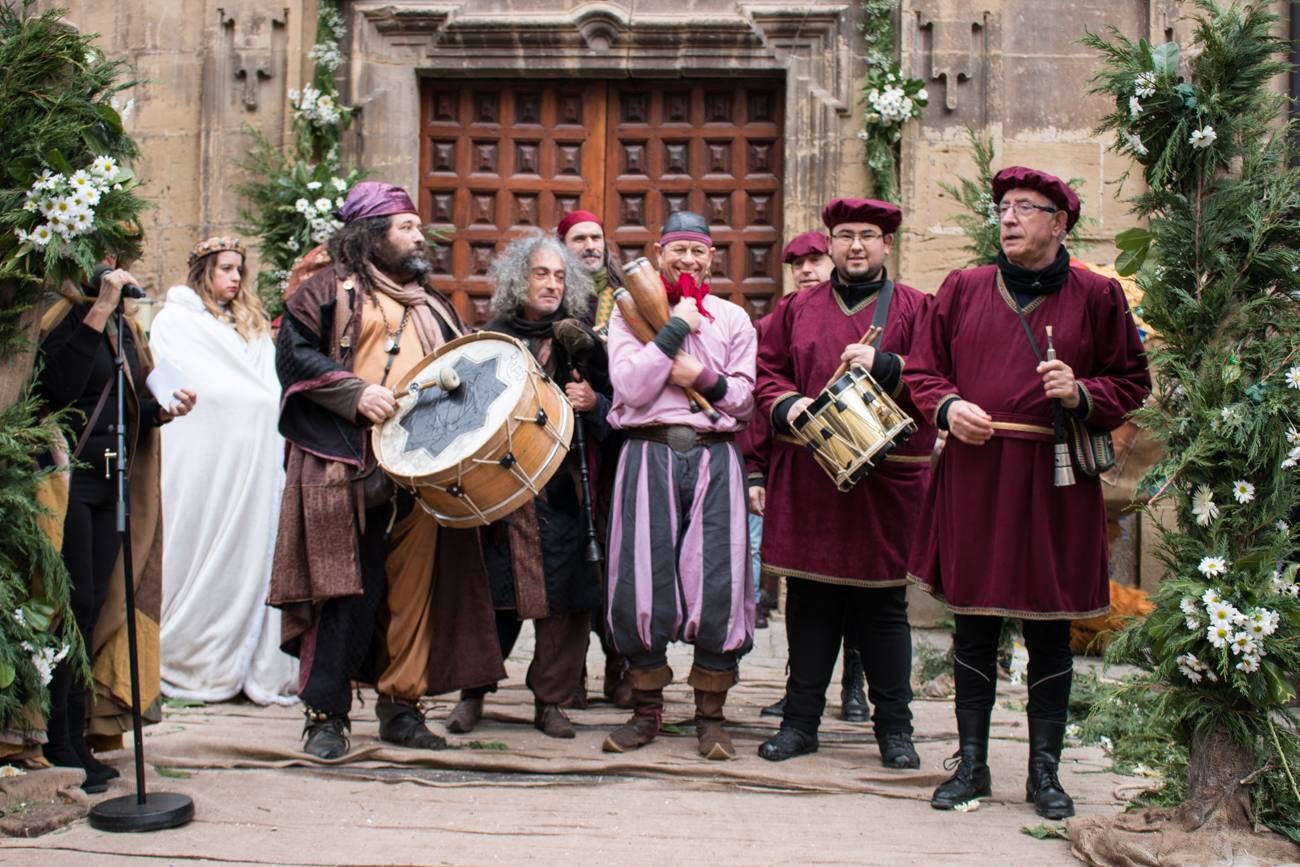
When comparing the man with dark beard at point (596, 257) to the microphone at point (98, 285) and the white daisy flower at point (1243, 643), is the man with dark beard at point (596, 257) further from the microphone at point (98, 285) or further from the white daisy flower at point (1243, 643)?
the white daisy flower at point (1243, 643)

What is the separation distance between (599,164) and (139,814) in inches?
234

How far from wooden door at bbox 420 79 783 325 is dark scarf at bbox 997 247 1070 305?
4609 millimetres

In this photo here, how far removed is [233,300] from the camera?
7.07m

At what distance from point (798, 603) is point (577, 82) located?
496cm

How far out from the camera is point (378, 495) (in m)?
5.47

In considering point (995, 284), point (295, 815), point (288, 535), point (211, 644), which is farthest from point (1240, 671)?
point (211, 644)

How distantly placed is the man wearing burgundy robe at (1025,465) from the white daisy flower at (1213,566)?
21.0 inches

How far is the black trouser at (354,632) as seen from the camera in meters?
5.44

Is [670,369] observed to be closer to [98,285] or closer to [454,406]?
[454,406]

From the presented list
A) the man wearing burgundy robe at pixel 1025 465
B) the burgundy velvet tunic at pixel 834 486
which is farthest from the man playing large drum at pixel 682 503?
the man wearing burgundy robe at pixel 1025 465

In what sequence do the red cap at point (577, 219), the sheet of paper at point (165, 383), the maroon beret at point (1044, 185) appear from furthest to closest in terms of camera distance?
1. the red cap at point (577, 219)
2. the sheet of paper at point (165, 383)
3. the maroon beret at point (1044, 185)

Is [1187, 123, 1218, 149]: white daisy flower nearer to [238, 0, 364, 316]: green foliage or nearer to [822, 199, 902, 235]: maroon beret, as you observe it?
[822, 199, 902, 235]: maroon beret

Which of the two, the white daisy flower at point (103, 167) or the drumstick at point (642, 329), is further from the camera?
the drumstick at point (642, 329)

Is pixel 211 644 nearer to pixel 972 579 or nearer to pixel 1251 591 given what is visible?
pixel 972 579
